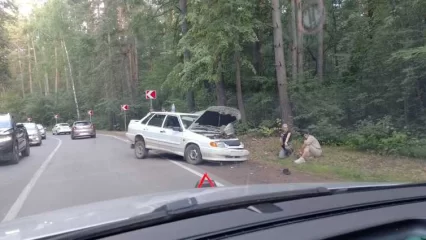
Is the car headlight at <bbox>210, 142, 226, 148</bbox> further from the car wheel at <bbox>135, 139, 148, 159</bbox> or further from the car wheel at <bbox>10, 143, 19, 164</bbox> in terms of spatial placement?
the car wheel at <bbox>10, 143, 19, 164</bbox>

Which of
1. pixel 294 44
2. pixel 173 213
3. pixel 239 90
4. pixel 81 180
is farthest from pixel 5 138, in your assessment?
pixel 173 213

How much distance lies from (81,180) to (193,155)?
13.3 feet

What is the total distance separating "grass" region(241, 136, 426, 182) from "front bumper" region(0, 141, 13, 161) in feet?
26.9

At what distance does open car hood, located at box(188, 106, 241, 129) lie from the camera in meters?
15.8

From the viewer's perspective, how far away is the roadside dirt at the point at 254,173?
1095 centimetres

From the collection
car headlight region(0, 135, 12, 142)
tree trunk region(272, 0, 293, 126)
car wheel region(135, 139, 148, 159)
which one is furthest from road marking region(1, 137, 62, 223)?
tree trunk region(272, 0, 293, 126)

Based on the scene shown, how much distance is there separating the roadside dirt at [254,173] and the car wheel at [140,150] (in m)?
1.07

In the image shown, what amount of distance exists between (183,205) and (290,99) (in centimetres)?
1742

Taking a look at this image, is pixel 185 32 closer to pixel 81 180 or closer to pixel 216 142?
pixel 216 142

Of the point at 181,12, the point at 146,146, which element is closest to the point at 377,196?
the point at 146,146

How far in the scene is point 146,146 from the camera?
52.9ft

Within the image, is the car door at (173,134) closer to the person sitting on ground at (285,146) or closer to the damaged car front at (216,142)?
the damaged car front at (216,142)

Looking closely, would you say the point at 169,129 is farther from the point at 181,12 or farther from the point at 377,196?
the point at 377,196

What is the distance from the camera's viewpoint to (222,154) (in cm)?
1365
